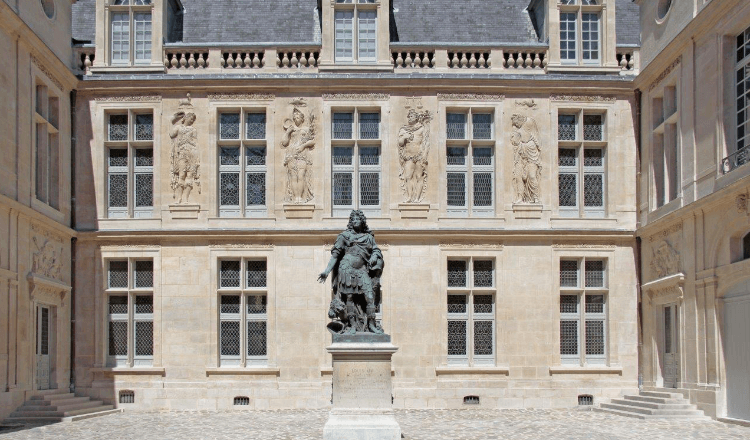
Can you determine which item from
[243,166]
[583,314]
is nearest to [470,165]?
[583,314]

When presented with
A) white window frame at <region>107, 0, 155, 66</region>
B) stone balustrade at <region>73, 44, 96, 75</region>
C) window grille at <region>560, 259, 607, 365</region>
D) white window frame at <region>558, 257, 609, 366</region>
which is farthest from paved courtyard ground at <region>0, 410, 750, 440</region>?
white window frame at <region>107, 0, 155, 66</region>

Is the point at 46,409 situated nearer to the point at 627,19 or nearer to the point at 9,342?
the point at 9,342

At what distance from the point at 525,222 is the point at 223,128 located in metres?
6.92

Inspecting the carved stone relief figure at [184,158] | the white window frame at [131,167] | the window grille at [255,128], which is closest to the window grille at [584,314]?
the window grille at [255,128]

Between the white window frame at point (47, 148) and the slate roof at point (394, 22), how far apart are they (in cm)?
289

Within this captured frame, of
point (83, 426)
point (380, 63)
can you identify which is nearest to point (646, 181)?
point (380, 63)

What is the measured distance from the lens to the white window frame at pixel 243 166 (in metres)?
21.9

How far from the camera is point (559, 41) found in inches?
882

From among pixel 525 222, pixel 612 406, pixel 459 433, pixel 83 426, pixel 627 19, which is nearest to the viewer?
pixel 459 433

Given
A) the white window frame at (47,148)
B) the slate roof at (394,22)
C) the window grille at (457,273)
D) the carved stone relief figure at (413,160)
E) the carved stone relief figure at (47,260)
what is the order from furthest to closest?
the slate roof at (394,22)
the window grille at (457,273)
the carved stone relief figure at (413,160)
the white window frame at (47,148)
the carved stone relief figure at (47,260)

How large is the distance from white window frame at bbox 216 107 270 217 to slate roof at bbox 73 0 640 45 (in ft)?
7.24

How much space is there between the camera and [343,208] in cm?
2198

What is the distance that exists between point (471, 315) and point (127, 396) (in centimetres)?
752

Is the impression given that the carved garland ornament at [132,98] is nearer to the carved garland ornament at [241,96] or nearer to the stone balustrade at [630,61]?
the carved garland ornament at [241,96]
